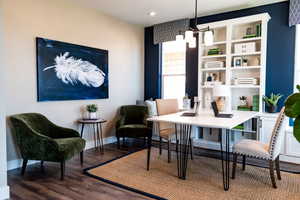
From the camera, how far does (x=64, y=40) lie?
12.0 ft

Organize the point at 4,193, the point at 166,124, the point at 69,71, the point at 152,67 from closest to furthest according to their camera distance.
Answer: the point at 4,193 < the point at 166,124 < the point at 69,71 < the point at 152,67

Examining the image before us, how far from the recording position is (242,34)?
13.3 ft

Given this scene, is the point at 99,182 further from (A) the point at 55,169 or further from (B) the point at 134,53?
(B) the point at 134,53

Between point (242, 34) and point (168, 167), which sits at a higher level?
point (242, 34)

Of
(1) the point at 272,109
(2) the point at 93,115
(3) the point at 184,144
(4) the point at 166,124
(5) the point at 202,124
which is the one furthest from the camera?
(2) the point at 93,115

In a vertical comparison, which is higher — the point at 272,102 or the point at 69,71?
the point at 69,71

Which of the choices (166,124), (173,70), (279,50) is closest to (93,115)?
(166,124)

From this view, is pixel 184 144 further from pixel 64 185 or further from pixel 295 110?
pixel 295 110

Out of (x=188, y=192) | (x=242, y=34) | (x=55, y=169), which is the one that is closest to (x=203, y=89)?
(x=242, y=34)

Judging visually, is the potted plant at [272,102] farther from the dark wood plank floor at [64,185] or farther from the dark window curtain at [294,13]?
the dark window curtain at [294,13]

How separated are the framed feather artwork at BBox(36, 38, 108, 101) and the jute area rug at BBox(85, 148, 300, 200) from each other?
55.5 inches

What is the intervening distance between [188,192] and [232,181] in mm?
665

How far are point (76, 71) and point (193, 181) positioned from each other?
2669 millimetres

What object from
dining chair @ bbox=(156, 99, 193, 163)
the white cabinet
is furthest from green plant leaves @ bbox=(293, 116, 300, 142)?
the white cabinet
